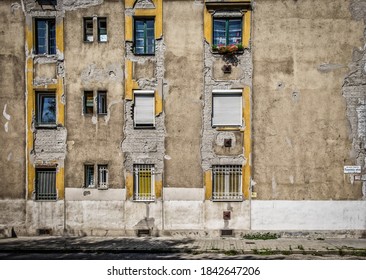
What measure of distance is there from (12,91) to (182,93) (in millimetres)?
7133

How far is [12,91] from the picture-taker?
14.6m

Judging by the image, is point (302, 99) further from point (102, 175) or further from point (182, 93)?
point (102, 175)

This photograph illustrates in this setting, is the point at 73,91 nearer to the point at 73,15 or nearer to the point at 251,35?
the point at 73,15

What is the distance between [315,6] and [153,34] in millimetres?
6718

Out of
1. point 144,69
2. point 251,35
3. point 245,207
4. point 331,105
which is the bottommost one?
point 245,207

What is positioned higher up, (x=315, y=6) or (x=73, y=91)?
(x=315, y=6)

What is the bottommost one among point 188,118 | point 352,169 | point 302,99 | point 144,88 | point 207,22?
point 352,169

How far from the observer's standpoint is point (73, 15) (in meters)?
14.5

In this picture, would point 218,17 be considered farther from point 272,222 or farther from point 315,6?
point 272,222

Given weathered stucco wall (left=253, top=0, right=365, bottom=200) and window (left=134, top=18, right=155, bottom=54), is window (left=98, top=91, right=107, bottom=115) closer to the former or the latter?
window (left=134, top=18, right=155, bottom=54)

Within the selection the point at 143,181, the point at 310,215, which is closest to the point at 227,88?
the point at 143,181

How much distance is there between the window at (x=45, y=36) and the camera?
48.3ft

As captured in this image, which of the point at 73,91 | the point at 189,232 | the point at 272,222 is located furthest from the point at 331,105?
the point at 73,91

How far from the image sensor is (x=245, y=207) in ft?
46.6
